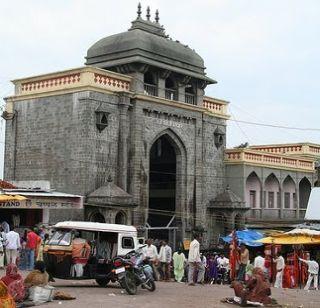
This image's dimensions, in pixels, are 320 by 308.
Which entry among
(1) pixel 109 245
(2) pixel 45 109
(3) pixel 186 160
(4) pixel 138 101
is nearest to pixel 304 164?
(3) pixel 186 160

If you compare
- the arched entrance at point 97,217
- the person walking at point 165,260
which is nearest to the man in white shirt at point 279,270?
the person walking at point 165,260

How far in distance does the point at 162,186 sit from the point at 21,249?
40.6 feet

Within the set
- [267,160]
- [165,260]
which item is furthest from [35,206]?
[267,160]

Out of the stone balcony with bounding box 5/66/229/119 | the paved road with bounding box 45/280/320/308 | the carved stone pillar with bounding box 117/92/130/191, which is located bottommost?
the paved road with bounding box 45/280/320/308

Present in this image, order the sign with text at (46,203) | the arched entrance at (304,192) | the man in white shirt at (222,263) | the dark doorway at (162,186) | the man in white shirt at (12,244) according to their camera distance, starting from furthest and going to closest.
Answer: the arched entrance at (304,192), the dark doorway at (162,186), the sign with text at (46,203), the man in white shirt at (222,263), the man in white shirt at (12,244)

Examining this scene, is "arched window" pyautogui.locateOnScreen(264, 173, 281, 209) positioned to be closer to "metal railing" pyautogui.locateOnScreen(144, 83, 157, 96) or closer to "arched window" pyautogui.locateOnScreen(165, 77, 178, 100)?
"arched window" pyautogui.locateOnScreen(165, 77, 178, 100)

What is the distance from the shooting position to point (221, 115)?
31.3m

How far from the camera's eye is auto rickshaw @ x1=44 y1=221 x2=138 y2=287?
588 inches

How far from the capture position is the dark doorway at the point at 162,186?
29453mm

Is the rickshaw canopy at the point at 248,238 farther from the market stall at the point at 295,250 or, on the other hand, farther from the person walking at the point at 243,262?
the person walking at the point at 243,262

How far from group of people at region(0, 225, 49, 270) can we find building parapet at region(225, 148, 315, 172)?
14981 millimetres

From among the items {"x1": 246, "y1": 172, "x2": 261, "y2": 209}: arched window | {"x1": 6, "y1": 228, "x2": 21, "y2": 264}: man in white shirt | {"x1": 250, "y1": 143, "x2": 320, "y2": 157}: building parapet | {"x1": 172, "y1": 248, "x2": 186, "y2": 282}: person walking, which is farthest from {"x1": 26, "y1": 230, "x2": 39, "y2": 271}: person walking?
{"x1": 250, "y1": 143, "x2": 320, "y2": 157}: building parapet

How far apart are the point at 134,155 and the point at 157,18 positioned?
762cm

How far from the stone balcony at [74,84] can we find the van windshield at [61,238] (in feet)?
33.4
